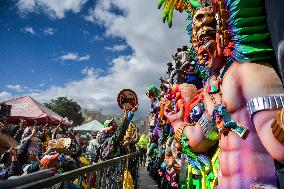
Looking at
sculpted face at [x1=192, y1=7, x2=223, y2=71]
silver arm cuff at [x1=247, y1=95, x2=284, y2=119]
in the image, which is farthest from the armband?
sculpted face at [x1=192, y1=7, x2=223, y2=71]

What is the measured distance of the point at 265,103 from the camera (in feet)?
5.16

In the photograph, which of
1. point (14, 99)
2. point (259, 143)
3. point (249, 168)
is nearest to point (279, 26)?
point (259, 143)

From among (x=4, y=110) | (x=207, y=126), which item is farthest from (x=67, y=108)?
(x=207, y=126)

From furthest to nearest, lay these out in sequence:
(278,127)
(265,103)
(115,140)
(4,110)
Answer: (4,110), (115,140), (265,103), (278,127)

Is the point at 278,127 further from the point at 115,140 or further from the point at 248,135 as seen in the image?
the point at 115,140

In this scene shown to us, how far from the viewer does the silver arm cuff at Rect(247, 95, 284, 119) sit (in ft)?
5.07

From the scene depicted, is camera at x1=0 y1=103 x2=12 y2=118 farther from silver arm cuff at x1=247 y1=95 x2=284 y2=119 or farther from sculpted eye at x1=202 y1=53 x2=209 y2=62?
silver arm cuff at x1=247 y1=95 x2=284 y2=119

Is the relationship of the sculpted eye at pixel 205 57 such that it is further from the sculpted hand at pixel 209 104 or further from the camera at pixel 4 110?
the camera at pixel 4 110

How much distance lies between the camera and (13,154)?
17.8 feet

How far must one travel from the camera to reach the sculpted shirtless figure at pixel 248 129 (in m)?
1.56

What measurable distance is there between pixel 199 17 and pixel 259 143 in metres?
1.14

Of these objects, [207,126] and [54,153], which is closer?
[207,126]

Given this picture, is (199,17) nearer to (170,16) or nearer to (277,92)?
(277,92)

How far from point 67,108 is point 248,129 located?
2196 inches
